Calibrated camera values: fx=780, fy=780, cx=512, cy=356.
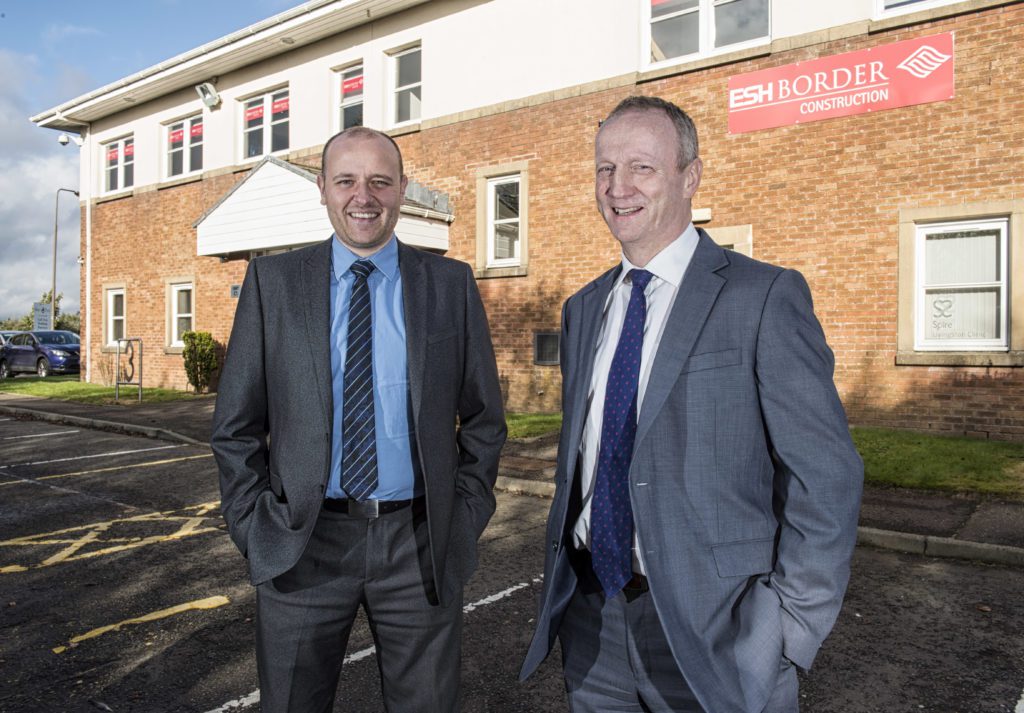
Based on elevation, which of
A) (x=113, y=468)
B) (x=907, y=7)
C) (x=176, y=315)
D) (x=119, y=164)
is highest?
(x=119, y=164)

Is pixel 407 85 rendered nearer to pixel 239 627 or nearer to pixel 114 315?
pixel 114 315

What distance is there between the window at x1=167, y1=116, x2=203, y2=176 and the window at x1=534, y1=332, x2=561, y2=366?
36.8 feet

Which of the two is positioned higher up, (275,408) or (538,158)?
(538,158)

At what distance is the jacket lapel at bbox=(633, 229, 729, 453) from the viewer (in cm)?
187

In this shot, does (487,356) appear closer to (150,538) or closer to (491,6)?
(150,538)

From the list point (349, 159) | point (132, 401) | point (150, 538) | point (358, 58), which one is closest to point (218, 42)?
point (358, 58)

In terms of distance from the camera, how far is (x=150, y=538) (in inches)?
250

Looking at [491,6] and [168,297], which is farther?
[168,297]

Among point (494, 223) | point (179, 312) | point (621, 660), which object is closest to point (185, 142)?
point (179, 312)

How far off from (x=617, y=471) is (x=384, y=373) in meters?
0.84

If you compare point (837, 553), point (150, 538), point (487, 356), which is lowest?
point (150, 538)

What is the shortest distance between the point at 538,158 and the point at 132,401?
10.1 meters

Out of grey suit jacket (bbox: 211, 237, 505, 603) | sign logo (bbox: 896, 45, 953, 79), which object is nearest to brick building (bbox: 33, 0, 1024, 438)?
sign logo (bbox: 896, 45, 953, 79)

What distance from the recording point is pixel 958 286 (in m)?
10.0
